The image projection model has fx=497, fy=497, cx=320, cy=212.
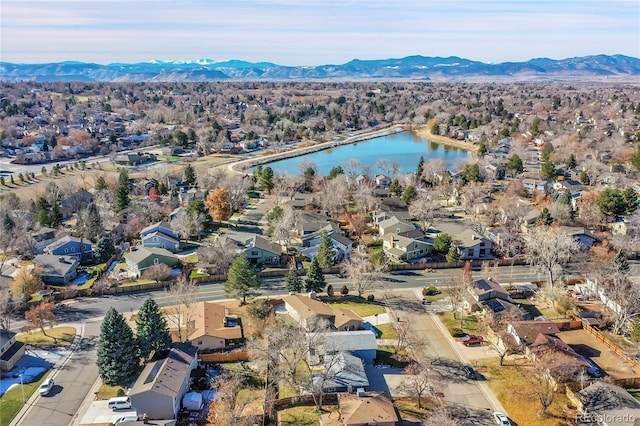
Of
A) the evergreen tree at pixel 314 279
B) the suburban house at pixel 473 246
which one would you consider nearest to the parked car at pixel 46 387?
the evergreen tree at pixel 314 279

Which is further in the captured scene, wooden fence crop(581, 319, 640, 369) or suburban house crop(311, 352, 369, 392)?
wooden fence crop(581, 319, 640, 369)

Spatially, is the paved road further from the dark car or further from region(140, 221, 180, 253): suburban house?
region(140, 221, 180, 253): suburban house

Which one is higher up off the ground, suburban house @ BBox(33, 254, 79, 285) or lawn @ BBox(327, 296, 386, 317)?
suburban house @ BBox(33, 254, 79, 285)

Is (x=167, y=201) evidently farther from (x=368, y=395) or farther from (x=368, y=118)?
(x=368, y=118)

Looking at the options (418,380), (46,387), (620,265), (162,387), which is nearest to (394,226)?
(620,265)

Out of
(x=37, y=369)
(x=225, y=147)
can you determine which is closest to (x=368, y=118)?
(x=225, y=147)

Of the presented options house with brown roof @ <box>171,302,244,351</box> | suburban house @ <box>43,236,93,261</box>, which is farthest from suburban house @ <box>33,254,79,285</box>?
house with brown roof @ <box>171,302,244,351</box>

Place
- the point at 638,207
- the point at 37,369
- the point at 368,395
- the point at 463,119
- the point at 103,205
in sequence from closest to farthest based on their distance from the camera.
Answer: the point at 368,395, the point at 37,369, the point at 638,207, the point at 103,205, the point at 463,119

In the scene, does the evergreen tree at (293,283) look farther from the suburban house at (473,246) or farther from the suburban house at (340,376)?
the suburban house at (473,246)
